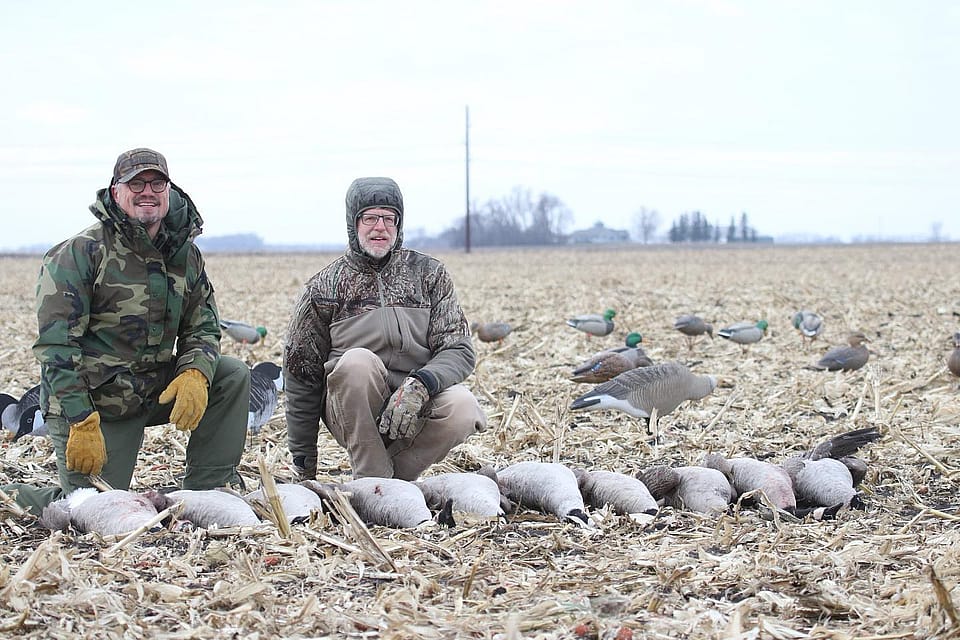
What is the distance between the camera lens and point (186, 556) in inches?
165

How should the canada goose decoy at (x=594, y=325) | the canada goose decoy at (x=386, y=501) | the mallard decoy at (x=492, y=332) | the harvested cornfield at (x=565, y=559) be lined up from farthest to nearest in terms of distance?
the canada goose decoy at (x=594, y=325) < the mallard decoy at (x=492, y=332) < the canada goose decoy at (x=386, y=501) < the harvested cornfield at (x=565, y=559)

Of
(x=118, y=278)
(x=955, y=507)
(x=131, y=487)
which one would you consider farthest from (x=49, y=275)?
(x=955, y=507)

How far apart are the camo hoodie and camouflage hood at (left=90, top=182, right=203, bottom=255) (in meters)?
0.77

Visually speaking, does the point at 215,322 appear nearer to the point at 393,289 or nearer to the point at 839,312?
the point at 393,289

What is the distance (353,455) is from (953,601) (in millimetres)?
3229

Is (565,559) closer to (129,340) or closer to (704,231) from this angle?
(129,340)

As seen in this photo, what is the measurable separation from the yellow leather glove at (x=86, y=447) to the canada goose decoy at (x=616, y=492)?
8.21 feet

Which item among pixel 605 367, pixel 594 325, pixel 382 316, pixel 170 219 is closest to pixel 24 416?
pixel 170 219

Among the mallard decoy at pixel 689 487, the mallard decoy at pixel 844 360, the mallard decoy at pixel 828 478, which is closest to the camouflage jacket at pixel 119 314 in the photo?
the mallard decoy at pixel 689 487

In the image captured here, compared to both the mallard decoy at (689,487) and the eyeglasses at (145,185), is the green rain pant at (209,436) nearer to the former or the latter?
the eyeglasses at (145,185)

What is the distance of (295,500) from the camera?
4730mm

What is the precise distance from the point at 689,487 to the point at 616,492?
0.42 m

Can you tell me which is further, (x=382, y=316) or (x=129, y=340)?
(x=382, y=316)

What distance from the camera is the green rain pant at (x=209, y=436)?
5418 mm
